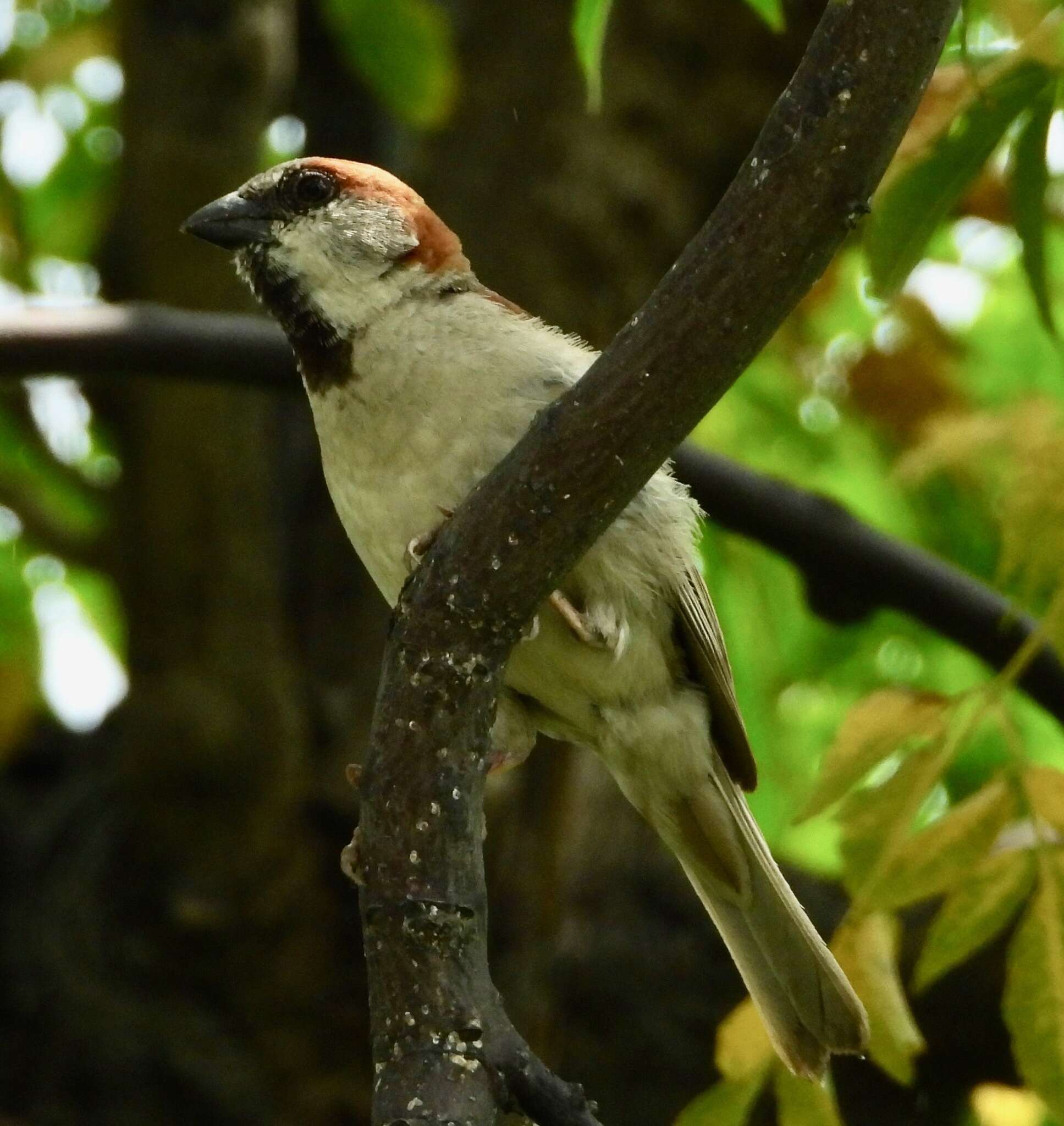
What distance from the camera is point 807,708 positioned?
509cm

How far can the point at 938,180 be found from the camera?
231 cm

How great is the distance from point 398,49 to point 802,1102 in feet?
8.09

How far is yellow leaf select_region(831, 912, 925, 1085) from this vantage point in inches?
97.2

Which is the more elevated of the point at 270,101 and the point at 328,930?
the point at 270,101

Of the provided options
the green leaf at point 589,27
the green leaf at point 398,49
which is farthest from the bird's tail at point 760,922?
the green leaf at point 398,49

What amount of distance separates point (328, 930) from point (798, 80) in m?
2.87

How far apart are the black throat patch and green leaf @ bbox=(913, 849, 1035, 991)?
1.41 m

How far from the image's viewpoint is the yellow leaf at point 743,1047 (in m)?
2.51

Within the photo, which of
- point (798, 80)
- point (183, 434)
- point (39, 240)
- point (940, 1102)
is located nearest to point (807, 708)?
point (940, 1102)

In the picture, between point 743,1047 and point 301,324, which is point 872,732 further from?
point 301,324

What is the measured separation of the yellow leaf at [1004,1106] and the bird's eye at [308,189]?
241 centimetres

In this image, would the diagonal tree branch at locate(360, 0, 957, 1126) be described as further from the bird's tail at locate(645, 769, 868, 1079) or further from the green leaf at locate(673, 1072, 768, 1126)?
the bird's tail at locate(645, 769, 868, 1079)

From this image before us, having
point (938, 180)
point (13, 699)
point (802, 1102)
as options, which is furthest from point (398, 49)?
point (802, 1102)

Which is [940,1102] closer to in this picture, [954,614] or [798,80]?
[954,614]
